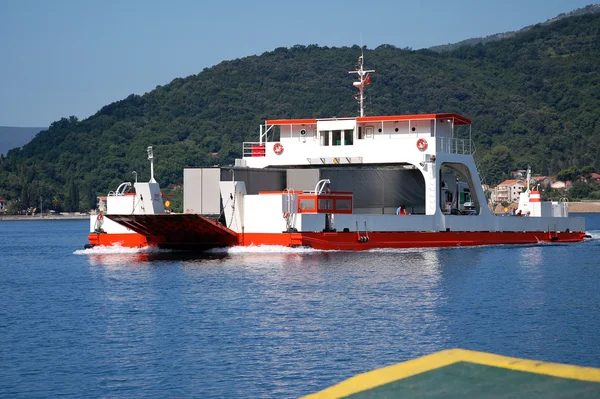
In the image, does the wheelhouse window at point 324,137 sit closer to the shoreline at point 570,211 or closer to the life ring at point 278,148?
the life ring at point 278,148

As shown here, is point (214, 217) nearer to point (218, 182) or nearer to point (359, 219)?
point (218, 182)

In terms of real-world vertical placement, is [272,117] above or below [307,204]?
above

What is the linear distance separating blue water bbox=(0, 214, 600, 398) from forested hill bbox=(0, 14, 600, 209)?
10820cm

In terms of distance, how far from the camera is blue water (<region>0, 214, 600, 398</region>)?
15031 millimetres

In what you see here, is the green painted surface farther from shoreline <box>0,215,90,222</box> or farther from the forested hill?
shoreline <box>0,215,90,222</box>

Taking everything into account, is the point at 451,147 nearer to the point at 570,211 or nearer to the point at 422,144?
the point at 422,144

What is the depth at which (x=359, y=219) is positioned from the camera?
36.9 meters

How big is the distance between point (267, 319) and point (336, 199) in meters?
16.1

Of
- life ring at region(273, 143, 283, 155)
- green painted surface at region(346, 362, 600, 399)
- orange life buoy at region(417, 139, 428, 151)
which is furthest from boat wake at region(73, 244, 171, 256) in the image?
green painted surface at region(346, 362, 600, 399)

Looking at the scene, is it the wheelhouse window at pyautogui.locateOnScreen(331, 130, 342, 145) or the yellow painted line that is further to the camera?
the wheelhouse window at pyautogui.locateOnScreen(331, 130, 342, 145)

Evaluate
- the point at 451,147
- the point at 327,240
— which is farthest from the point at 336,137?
the point at 327,240

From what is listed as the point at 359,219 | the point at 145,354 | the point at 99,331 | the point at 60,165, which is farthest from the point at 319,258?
the point at 60,165

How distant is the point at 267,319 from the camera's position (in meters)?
20.4

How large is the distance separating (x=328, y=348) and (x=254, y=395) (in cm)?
354
